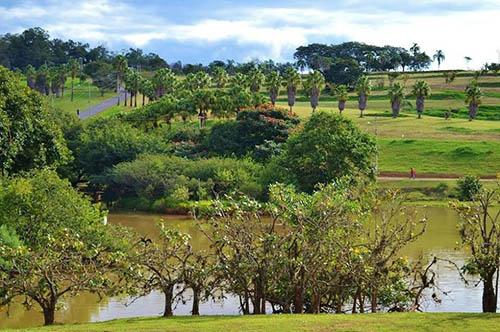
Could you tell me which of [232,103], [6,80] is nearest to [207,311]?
[6,80]

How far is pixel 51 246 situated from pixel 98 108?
106m

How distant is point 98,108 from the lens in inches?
5266

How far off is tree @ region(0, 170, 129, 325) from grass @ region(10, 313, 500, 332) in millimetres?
2742

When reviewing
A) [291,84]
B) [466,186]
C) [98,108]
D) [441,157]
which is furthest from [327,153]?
[98,108]

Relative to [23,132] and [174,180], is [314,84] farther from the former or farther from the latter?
[23,132]

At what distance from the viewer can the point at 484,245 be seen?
28.5 metres

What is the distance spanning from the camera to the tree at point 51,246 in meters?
28.1

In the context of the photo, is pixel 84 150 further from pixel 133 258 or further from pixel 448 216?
pixel 133 258

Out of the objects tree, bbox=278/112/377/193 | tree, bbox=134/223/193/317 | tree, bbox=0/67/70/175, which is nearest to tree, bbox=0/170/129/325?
tree, bbox=134/223/193/317

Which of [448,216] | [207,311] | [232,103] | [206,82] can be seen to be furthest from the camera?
[206,82]

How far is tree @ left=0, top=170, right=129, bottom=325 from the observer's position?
2808cm

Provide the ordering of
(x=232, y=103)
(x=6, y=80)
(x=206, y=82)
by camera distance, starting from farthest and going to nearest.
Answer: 1. (x=206, y=82)
2. (x=232, y=103)
3. (x=6, y=80)

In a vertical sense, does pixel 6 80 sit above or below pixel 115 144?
above

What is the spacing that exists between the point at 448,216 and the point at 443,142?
30.3m
